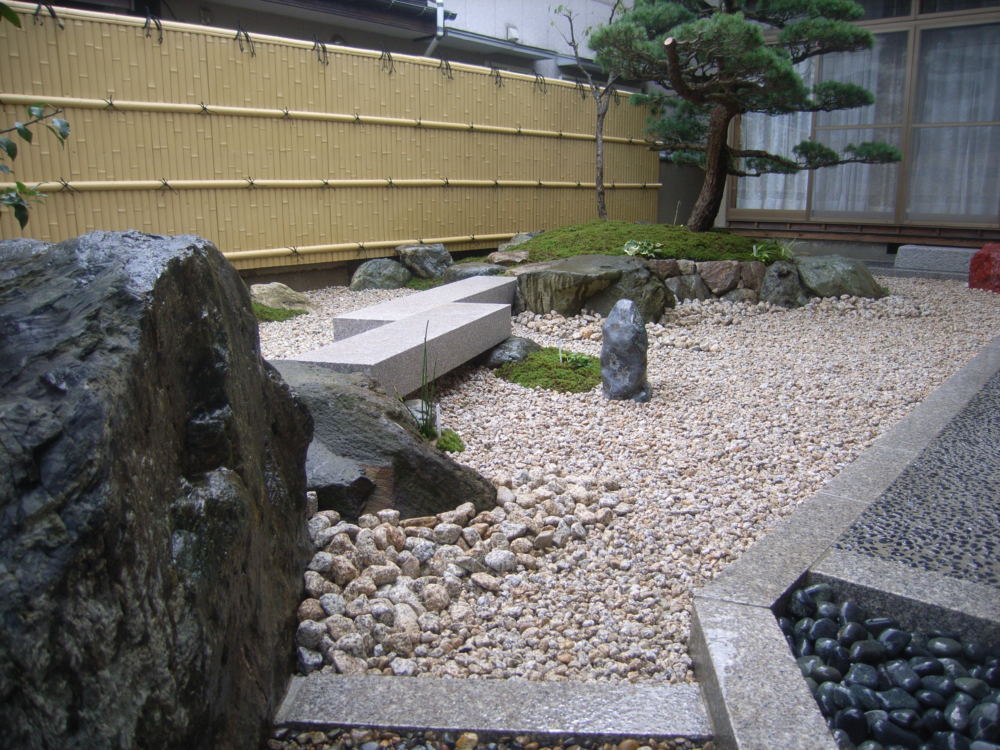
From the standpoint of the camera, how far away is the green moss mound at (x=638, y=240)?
8.30 meters

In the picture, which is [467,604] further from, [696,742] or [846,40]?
[846,40]

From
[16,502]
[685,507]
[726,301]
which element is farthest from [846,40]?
[16,502]

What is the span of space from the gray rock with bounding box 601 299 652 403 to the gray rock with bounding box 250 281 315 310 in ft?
12.0

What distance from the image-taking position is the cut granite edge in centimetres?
171

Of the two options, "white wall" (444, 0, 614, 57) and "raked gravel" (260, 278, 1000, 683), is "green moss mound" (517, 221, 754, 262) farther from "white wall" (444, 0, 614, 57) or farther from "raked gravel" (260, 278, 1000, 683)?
"white wall" (444, 0, 614, 57)

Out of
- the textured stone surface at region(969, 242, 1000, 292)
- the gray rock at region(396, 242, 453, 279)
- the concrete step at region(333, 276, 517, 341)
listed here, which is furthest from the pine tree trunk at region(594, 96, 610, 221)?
the textured stone surface at region(969, 242, 1000, 292)

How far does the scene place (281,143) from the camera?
786 cm

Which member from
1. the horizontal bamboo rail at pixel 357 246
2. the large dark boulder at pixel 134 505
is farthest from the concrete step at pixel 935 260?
the large dark boulder at pixel 134 505

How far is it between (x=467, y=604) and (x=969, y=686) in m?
1.35

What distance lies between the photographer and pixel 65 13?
6.30m

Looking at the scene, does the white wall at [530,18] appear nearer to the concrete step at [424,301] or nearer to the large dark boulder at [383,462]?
the concrete step at [424,301]

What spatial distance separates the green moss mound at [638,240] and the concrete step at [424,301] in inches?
43.0

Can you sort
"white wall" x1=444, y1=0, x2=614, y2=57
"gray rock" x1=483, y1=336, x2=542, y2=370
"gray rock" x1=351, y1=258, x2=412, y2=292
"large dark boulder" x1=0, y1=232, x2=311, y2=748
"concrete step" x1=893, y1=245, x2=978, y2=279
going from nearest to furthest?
"large dark boulder" x1=0, y1=232, x2=311, y2=748
"gray rock" x1=483, y1=336, x2=542, y2=370
"gray rock" x1=351, y1=258, x2=412, y2=292
"concrete step" x1=893, y1=245, x2=978, y2=279
"white wall" x1=444, y1=0, x2=614, y2=57

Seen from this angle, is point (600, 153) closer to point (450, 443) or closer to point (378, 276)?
point (378, 276)
